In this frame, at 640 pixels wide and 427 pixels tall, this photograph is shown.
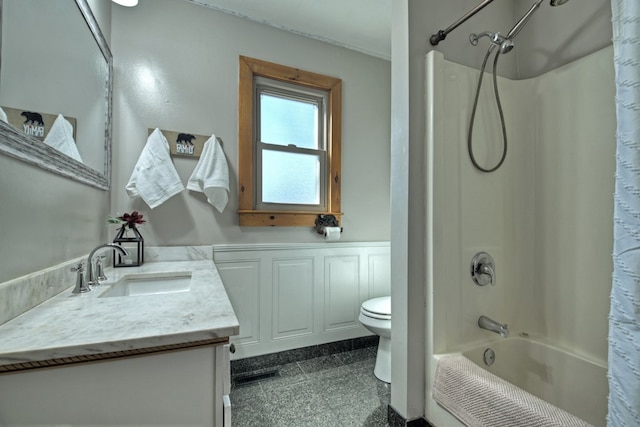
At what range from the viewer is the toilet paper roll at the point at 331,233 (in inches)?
87.0

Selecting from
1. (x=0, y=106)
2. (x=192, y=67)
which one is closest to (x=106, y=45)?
(x=192, y=67)

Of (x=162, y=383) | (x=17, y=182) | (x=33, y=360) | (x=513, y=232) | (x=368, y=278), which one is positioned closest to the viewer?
(x=33, y=360)

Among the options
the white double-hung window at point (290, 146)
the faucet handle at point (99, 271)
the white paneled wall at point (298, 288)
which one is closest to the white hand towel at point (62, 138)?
the faucet handle at point (99, 271)

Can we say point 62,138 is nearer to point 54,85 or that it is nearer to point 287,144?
point 54,85

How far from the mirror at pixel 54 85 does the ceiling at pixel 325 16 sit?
0.96 meters

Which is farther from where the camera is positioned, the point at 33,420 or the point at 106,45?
the point at 106,45

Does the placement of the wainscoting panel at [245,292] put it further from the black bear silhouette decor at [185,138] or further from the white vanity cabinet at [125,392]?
the white vanity cabinet at [125,392]

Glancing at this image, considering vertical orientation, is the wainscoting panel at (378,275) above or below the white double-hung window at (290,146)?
below

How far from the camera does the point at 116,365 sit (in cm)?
65

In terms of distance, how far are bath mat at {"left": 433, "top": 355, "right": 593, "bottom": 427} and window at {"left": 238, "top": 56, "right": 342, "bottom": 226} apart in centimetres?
137

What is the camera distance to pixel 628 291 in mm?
667

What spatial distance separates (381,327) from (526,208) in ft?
3.53

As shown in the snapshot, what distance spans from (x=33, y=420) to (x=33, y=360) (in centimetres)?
13

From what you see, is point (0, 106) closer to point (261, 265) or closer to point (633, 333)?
point (261, 265)
